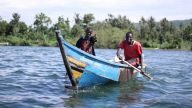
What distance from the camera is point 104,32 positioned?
75.8m

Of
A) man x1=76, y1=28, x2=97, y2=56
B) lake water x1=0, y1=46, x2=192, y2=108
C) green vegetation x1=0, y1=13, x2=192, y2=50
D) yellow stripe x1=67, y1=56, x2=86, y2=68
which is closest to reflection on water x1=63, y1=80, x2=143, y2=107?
lake water x1=0, y1=46, x2=192, y2=108

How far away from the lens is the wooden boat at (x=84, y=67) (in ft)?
36.4

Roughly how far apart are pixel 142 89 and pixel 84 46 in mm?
2553

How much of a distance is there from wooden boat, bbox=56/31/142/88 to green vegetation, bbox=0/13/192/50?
191 feet


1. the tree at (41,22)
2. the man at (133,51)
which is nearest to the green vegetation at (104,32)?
the tree at (41,22)

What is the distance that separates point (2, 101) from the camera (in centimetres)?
988

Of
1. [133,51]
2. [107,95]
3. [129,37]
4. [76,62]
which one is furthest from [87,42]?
[133,51]

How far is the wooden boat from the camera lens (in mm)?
11109

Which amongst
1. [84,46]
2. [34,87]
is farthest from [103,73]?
[34,87]

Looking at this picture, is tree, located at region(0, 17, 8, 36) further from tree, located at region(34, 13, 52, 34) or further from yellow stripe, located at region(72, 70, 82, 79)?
yellow stripe, located at region(72, 70, 82, 79)

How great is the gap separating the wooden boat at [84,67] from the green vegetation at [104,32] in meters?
58.2

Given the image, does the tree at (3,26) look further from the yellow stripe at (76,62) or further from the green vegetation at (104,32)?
the yellow stripe at (76,62)

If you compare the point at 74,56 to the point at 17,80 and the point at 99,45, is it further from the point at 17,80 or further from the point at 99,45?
the point at 99,45

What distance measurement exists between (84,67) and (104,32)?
64.4m
